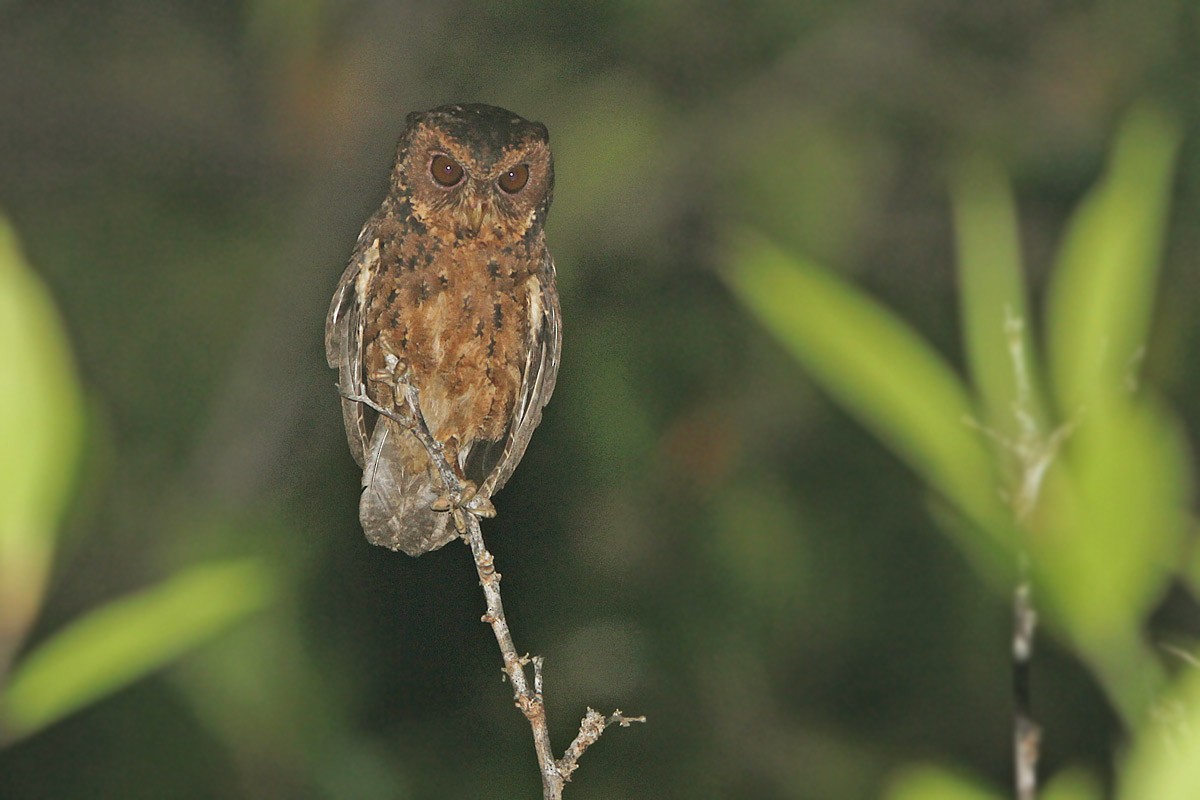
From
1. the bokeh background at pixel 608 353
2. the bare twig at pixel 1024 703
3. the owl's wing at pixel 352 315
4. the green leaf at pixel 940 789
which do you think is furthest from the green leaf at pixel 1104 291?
the bokeh background at pixel 608 353

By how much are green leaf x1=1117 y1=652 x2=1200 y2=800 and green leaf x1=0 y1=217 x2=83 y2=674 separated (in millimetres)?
1081

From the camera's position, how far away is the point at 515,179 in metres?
1.84

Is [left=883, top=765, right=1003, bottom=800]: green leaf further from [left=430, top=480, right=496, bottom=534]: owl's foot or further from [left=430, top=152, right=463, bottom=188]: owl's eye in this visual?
[left=430, top=152, right=463, bottom=188]: owl's eye

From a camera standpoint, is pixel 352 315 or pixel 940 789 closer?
pixel 940 789

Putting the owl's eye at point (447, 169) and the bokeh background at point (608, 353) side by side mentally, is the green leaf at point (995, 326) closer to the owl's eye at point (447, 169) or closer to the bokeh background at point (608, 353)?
the owl's eye at point (447, 169)

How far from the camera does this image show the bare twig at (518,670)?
136 centimetres

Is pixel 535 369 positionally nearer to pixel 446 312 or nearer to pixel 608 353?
pixel 446 312

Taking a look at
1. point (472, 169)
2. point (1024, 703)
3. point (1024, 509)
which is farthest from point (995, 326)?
point (472, 169)

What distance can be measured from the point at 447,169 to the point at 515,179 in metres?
0.10

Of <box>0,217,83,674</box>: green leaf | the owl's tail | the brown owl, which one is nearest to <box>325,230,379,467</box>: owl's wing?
the brown owl

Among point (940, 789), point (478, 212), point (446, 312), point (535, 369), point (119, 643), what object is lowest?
point (940, 789)

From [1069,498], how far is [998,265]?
335mm

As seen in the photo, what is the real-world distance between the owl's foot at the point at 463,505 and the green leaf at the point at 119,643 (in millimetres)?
280

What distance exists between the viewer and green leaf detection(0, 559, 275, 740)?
57.7 inches
